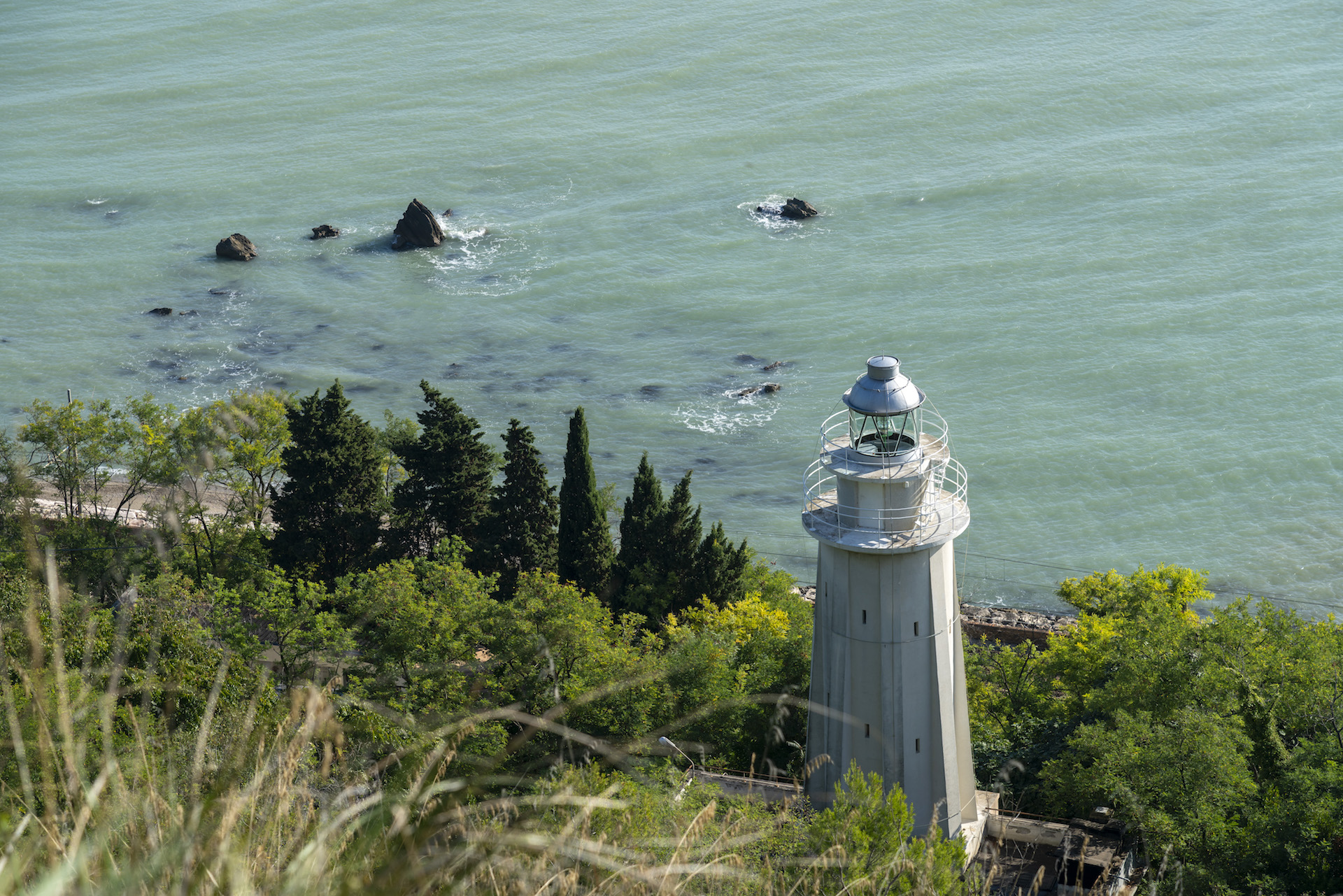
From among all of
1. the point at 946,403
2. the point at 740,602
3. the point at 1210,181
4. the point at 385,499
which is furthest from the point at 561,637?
the point at 1210,181

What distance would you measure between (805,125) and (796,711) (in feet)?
256

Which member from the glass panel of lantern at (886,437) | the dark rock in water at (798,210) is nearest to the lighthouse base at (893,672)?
the glass panel of lantern at (886,437)

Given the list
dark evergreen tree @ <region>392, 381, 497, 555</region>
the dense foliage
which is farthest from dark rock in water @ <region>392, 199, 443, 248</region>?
the dense foliage

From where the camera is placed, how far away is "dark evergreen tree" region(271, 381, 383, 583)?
3791 cm

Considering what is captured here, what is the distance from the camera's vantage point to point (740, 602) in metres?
35.0

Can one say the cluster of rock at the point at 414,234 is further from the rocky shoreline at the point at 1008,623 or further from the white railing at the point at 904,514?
the white railing at the point at 904,514

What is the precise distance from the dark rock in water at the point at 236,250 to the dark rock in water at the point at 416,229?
9.09m

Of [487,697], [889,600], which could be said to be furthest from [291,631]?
[889,600]

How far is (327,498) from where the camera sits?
125 feet

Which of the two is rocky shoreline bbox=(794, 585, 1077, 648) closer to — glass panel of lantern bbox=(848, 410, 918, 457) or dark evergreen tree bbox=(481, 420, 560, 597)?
dark evergreen tree bbox=(481, 420, 560, 597)

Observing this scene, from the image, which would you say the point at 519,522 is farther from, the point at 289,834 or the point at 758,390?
the point at 289,834

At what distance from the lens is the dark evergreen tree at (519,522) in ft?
126

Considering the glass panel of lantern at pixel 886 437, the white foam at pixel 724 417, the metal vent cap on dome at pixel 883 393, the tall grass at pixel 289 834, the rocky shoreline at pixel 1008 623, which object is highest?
the tall grass at pixel 289 834

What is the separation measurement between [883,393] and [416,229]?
6884cm
